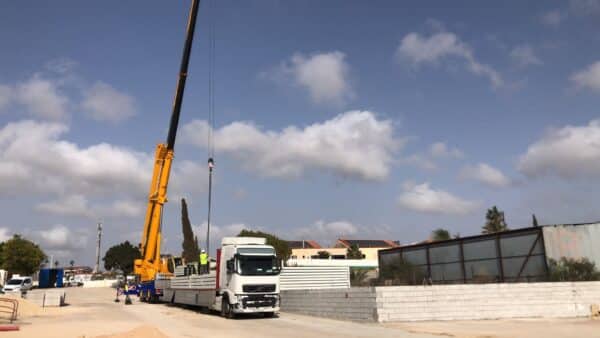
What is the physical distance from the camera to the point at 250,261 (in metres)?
21.6

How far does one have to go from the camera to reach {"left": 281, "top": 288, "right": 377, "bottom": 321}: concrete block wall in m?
19.9

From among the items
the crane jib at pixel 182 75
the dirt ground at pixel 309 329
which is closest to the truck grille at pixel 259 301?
the dirt ground at pixel 309 329

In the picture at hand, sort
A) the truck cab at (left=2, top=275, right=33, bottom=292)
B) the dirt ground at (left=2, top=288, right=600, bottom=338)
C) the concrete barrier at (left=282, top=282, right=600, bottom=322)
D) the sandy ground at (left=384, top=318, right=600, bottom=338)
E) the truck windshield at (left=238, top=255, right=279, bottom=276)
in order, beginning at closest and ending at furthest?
the dirt ground at (left=2, top=288, right=600, bottom=338), the sandy ground at (left=384, top=318, right=600, bottom=338), the concrete barrier at (left=282, top=282, right=600, bottom=322), the truck windshield at (left=238, top=255, right=279, bottom=276), the truck cab at (left=2, top=275, right=33, bottom=292)

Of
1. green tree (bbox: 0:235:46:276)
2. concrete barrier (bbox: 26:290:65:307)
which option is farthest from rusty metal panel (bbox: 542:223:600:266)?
green tree (bbox: 0:235:46:276)

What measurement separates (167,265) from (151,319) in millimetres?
13949

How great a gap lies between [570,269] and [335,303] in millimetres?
17945

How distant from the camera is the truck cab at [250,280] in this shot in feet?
69.5

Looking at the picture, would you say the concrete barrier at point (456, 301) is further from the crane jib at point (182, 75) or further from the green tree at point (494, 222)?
the green tree at point (494, 222)

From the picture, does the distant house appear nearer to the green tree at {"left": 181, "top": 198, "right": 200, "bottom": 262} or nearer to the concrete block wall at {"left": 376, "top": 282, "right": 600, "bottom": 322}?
the green tree at {"left": 181, "top": 198, "right": 200, "bottom": 262}

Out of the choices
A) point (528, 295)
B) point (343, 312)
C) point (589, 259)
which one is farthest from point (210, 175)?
point (589, 259)

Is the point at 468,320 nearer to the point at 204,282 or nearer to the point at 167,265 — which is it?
the point at 204,282

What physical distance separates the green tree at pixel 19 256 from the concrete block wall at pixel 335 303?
62090mm

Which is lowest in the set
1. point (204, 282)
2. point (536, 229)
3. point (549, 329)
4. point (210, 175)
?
point (549, 329)

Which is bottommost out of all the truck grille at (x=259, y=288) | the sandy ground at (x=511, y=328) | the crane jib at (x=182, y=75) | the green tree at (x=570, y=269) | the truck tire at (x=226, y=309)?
the sandy ground at (x=511, y=328)
